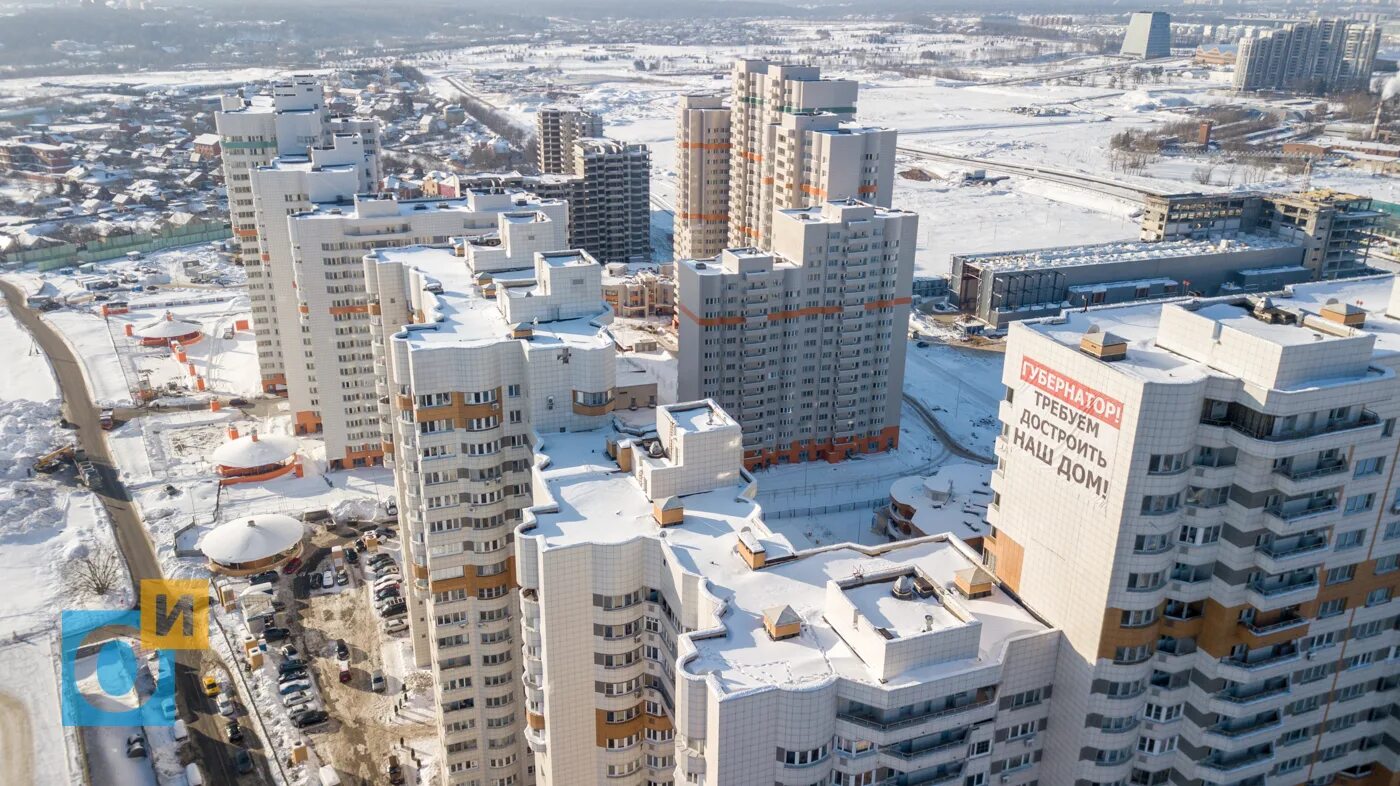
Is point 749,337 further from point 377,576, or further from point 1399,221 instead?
point 1399,221

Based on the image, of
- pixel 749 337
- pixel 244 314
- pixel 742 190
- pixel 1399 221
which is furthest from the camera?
pixel 1399 221

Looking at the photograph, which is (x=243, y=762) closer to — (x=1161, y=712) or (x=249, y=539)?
(x=249, y=539)

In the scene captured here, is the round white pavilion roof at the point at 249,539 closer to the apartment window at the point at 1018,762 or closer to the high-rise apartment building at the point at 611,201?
the apartment window at the point at 1018,762

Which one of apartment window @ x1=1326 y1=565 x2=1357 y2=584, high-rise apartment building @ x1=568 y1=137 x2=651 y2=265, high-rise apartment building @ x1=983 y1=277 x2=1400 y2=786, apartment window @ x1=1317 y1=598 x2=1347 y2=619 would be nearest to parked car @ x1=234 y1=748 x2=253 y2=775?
high-rise apartment building @ x1=983 y1=277 x2=1400 y2=786

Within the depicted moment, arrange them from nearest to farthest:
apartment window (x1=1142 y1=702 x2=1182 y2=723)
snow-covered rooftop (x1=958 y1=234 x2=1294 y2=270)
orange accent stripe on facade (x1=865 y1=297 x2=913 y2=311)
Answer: apartment window (x1=1142 y1=702 x2=1182 y2=723) → orange accent stripe on facade (x1=865 y1=297 x2=913 y2=311) → snow-covered rooftop (x1=958 y1=234 x2=1294 y2=270)

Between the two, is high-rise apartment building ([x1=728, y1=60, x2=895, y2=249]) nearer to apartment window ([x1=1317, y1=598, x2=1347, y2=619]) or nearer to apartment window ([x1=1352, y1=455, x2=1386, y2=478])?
apartment window ([x1=1352, y1=455, x2=1386, y2=478])

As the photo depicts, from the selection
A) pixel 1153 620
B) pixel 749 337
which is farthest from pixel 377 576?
pixel 1153 620

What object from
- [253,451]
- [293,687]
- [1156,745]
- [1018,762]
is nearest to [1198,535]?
[1156,745]
